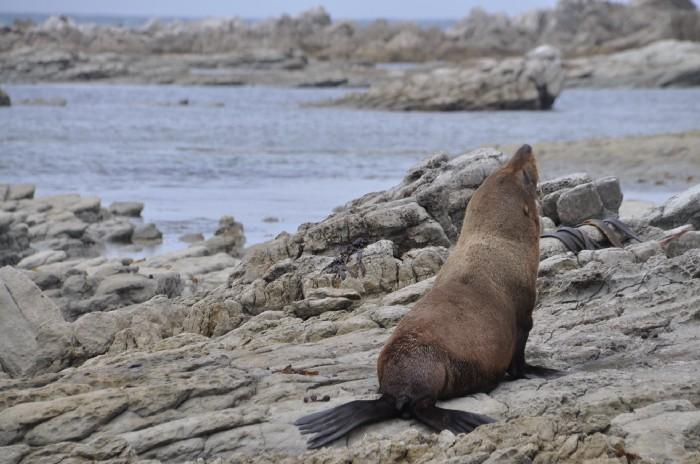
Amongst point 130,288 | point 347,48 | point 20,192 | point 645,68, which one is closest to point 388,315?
point 130,288

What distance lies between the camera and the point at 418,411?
6062 mm

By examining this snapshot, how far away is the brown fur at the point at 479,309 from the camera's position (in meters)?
6.28

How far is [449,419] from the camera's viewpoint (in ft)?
19.4

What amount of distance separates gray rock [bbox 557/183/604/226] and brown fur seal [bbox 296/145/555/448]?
344 cm

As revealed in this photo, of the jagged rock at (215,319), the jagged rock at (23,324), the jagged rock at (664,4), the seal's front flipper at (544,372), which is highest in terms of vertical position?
the seal's front flipper at (544,372)

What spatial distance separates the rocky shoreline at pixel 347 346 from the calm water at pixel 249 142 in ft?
23.4

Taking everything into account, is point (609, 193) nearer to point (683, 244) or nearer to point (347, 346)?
point (683, 244)

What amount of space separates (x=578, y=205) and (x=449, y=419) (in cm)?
556

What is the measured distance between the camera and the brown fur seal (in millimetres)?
5973

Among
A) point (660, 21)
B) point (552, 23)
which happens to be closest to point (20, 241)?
point (660, 21)

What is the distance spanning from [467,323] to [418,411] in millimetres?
747

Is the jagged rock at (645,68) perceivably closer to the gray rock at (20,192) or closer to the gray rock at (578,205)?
the gray rock at (20,192)

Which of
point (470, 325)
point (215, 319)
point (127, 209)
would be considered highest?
point (470, 325)

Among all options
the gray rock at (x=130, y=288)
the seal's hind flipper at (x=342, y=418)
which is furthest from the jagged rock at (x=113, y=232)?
the seal's hind flipper at (x=342, y=418)
